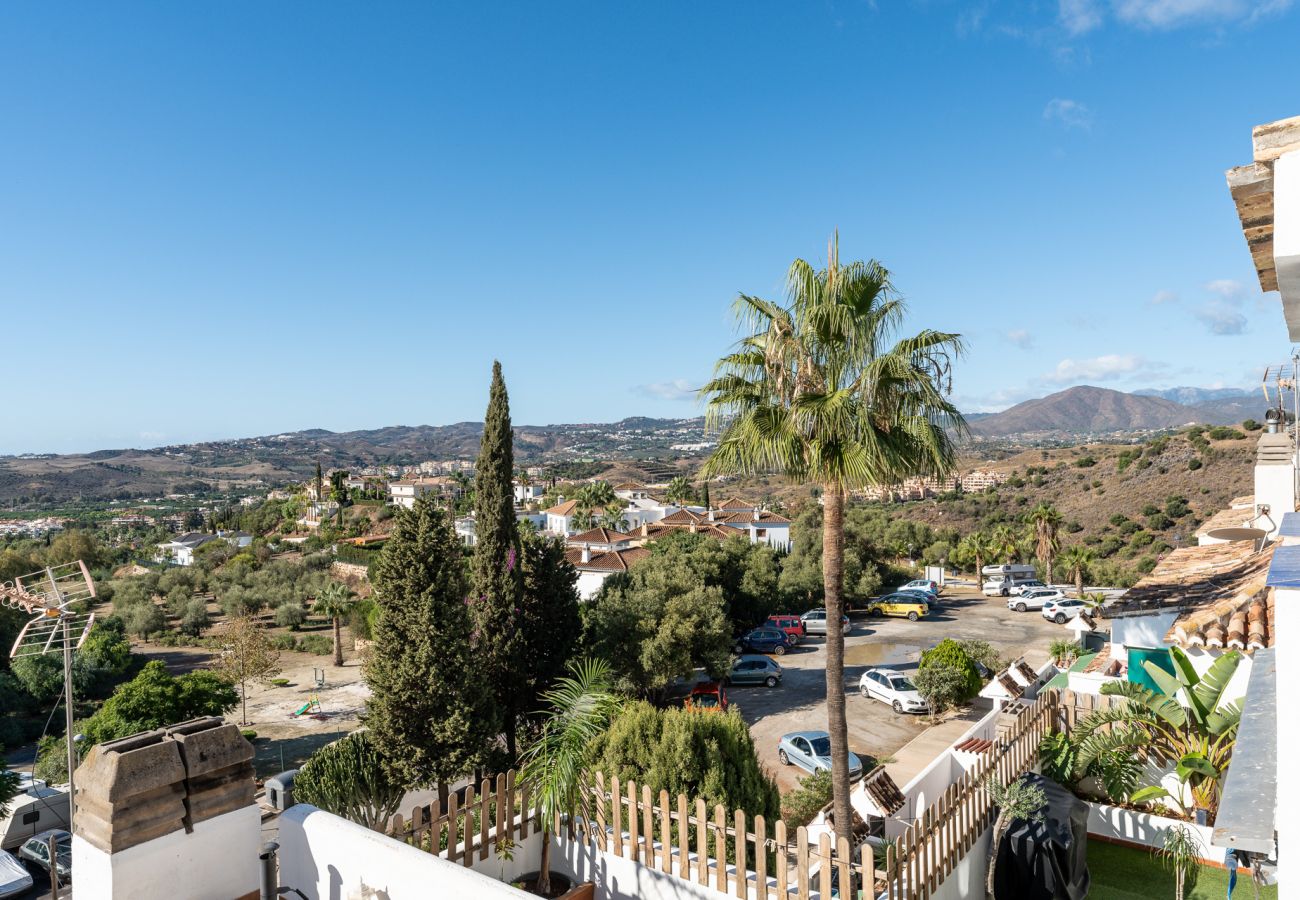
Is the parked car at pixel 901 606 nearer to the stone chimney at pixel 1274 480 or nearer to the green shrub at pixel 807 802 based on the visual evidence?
the stone chimney at pixel 1274 480

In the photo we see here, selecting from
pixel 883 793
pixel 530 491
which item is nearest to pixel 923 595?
pixel 883 793

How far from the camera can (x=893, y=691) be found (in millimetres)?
19344

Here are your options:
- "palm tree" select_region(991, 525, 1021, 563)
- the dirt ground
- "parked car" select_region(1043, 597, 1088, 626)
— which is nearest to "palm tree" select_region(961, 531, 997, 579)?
"palm tree" select_region(991, 525, 1021, 563)

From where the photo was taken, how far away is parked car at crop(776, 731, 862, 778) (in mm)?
14781

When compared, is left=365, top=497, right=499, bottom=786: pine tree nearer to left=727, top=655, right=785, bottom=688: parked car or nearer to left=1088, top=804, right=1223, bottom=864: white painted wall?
left=1088, top=804, right=1223, bottom=864: white painted wall

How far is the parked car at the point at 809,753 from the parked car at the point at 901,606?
17.7 metres

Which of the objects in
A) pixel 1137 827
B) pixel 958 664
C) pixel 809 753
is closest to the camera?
pixel 1137 827

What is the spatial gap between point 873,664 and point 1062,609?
10053mm

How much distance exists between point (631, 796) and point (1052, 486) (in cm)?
7187

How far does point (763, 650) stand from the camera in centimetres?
2767

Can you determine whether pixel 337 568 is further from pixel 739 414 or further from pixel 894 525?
pixel 739 414

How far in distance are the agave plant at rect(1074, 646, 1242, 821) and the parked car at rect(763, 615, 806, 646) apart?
2099 cm

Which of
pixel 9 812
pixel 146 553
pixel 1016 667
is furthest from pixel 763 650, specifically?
pixel 146 553

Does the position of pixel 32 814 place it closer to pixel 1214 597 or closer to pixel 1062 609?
pixel 1214 597
